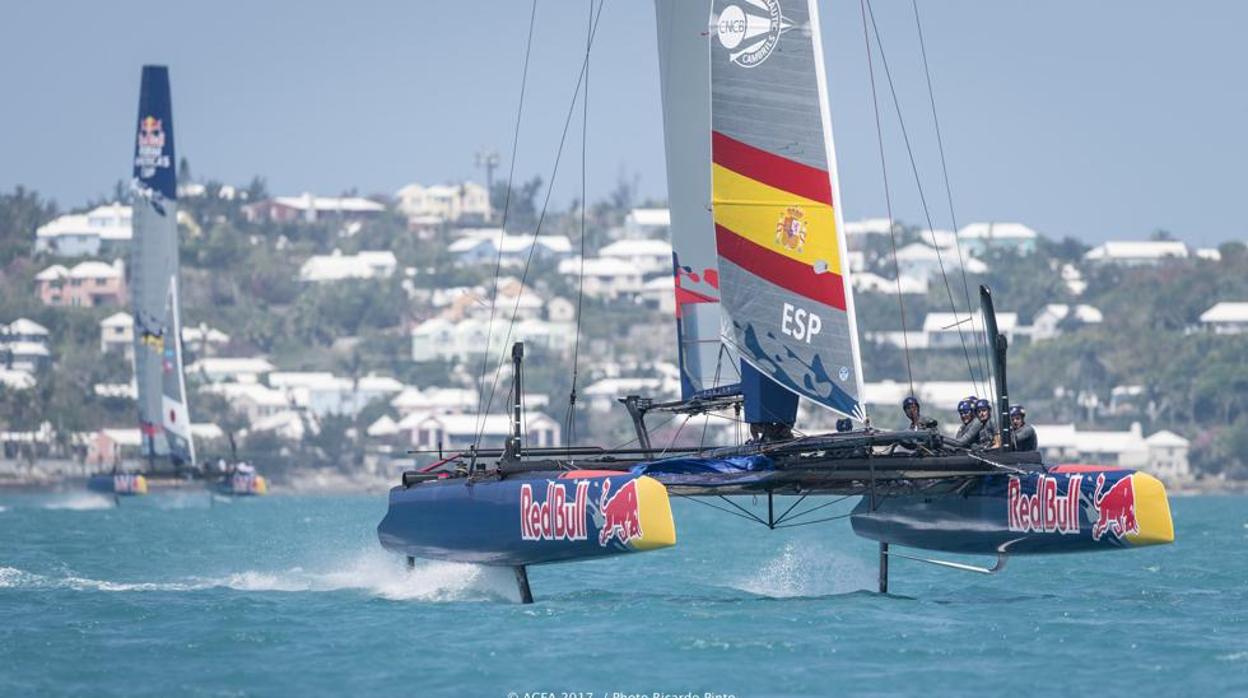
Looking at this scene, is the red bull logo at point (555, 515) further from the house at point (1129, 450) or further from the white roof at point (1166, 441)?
the white roof at point (1166, 441)

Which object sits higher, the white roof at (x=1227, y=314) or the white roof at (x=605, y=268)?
the white roof at (x=605, y=268)

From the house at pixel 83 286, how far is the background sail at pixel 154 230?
226ft

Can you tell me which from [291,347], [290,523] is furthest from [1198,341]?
[290,523]

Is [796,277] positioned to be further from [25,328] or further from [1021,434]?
[25,328]

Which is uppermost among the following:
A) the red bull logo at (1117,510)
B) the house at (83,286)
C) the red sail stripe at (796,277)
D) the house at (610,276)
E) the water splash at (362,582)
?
the house at (610,276)

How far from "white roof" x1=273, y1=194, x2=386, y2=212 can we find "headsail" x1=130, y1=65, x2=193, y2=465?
112628 millimetres

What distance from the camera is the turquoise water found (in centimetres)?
1316

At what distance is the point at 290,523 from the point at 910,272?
99748mm

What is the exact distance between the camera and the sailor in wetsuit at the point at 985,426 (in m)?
16.7

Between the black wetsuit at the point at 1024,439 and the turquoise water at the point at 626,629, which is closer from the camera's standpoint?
the turquoise water at the point at 626,629

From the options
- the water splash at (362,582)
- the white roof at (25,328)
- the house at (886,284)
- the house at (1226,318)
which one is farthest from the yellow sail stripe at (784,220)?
the house at (886,284)

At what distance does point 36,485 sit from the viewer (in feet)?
248

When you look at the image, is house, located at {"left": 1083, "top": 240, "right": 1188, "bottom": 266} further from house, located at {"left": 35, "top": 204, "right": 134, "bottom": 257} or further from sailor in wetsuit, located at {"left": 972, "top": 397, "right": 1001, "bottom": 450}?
sailor in wetsuit, located at {"left": 972, "top": 397, "right": 1001, "bottom": 450}

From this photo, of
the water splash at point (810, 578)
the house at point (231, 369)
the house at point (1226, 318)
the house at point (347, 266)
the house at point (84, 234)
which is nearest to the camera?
the water splash at point (810, 578)
